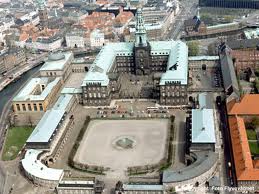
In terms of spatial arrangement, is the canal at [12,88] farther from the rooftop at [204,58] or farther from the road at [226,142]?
the road at [226,142]

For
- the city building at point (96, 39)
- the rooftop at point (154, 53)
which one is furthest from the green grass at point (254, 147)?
the city building at point (96, 39)

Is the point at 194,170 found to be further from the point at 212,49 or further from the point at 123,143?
the point at 212,49

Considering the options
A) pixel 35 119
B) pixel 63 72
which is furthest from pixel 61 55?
pixel 35 119

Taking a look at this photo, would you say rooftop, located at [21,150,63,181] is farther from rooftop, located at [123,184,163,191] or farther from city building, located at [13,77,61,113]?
city building, located at [13,77,61,113]

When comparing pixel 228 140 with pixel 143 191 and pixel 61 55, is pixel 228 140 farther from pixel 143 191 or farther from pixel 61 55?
pixel 61 55

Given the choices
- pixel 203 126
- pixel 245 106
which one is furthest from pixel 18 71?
pixel 245 106

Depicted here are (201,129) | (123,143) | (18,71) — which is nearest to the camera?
(201,129)
